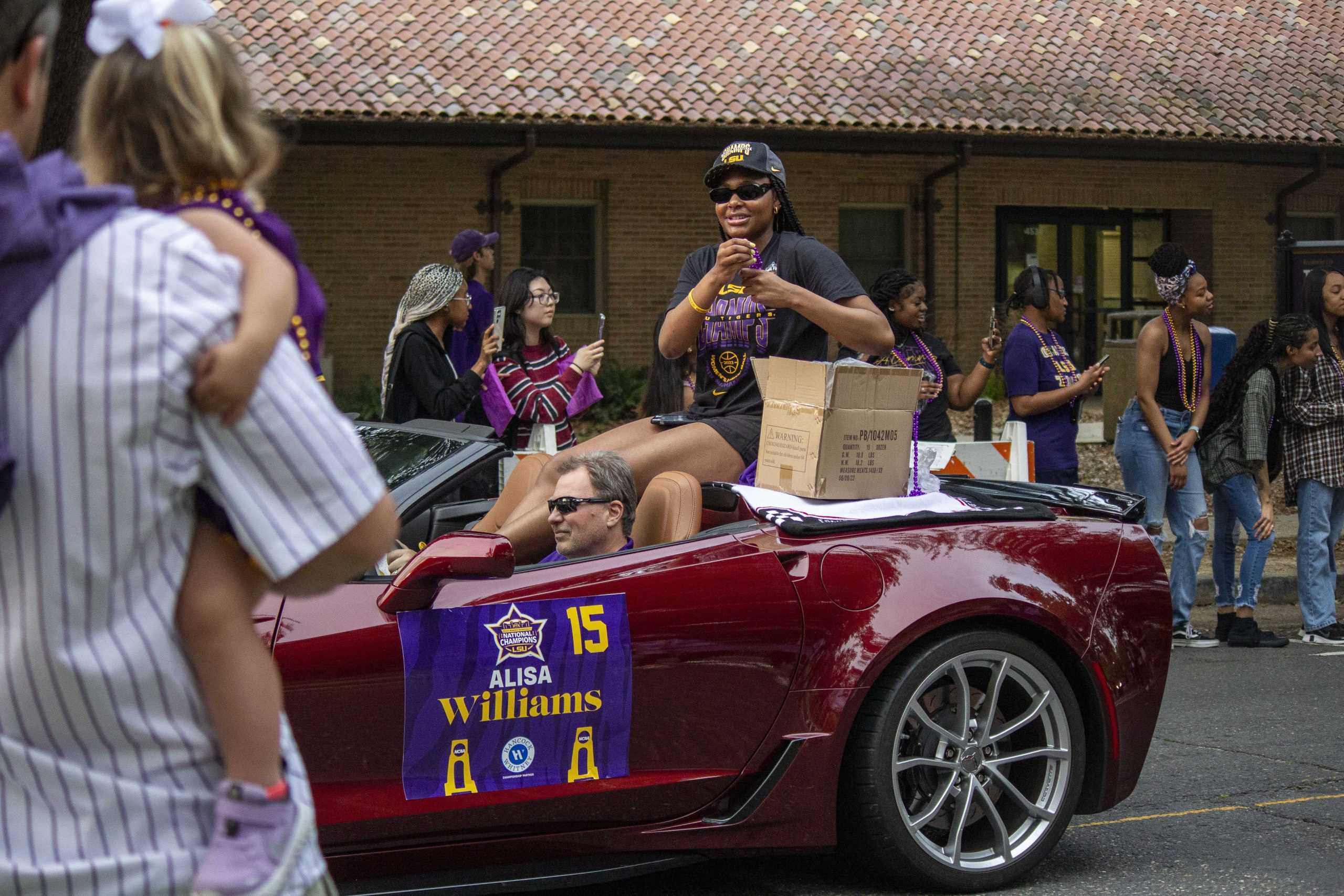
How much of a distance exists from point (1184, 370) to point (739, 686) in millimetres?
5605

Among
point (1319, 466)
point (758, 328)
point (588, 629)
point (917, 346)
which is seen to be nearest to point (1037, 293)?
point (917, 346)

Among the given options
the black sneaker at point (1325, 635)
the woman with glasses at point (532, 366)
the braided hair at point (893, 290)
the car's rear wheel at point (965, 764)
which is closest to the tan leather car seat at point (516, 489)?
the car's rear wheel at point (965, 764)

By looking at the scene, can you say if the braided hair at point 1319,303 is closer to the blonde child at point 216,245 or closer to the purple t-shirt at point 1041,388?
the purple t-shirt at point 1041,388

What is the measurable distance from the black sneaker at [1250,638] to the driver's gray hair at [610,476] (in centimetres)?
548

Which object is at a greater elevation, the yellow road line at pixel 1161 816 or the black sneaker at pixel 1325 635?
the yellow road line at pixel 1161 816

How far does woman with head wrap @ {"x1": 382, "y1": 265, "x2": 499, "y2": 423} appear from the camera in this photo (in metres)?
7.52

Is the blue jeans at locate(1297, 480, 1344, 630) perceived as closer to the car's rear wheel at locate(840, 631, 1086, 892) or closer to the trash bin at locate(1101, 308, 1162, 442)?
the car's rear wheel at locate(840, 631, 1086, 892)

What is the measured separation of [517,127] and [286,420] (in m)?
19.7

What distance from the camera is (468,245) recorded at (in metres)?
8.96

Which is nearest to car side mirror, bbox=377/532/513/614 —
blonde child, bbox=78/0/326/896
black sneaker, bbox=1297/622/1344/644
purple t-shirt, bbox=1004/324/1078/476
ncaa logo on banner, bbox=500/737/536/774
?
ncaa logo on banner, bbox=500/737/536/774

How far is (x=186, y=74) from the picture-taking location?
171 centimetres

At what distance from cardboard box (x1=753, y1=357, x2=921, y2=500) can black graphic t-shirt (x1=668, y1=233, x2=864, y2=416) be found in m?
0.34

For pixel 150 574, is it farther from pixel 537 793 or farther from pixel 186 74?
pixel 537 793

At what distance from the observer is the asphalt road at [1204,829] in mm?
4586
